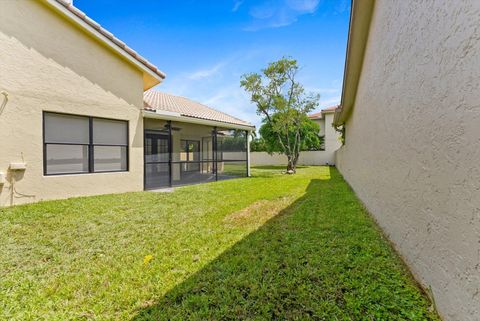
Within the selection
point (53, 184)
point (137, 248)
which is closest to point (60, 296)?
point (137, 248)

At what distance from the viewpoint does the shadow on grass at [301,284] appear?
2.18 m

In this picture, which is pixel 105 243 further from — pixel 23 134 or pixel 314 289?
pixel 23 134

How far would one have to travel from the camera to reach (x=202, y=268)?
3070mm

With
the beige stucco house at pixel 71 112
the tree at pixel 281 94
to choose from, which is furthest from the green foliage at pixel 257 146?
the beige stucco house at pixel 71 112

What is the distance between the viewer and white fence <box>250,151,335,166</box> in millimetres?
25484

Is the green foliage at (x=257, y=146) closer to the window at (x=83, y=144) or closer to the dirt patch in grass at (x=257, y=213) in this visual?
the window at (x=83, y=144)

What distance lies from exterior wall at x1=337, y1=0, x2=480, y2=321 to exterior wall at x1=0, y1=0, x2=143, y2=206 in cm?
858

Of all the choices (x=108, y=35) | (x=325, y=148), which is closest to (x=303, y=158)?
(x=325, y=148)

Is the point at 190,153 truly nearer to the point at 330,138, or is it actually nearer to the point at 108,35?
the point at 108,35

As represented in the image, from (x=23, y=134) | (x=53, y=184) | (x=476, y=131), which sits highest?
(x=23, y=134)

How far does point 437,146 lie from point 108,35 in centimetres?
969

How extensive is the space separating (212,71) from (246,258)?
12.9m

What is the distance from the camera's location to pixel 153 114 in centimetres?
912

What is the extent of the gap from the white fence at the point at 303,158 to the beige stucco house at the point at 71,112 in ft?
61.8
